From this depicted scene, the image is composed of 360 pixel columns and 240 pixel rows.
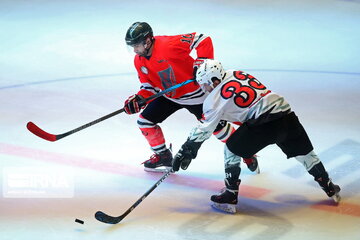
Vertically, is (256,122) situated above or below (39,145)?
above

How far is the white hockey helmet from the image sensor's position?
10.9 ft

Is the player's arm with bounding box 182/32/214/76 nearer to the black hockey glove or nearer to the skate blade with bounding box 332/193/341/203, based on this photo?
the black hockey glove

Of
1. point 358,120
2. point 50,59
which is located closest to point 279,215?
point 358,120

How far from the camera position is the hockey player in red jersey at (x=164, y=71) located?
3.81 m

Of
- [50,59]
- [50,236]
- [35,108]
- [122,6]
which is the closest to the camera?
[50,236]

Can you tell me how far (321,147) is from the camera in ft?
14.6

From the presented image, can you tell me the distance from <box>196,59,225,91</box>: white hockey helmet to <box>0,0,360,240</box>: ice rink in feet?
2.46

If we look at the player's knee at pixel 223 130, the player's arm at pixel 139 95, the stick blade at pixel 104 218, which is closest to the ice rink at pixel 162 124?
the stick blade at pixel 104 218

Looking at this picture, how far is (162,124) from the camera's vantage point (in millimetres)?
4984

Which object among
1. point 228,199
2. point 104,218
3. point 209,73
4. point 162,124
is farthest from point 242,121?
point 162,124

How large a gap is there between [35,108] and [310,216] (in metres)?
2.75

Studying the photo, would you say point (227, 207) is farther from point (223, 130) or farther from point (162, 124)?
point (162, 124)

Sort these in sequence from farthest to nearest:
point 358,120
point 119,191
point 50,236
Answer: point 358,120 < point 119,191 < point 50,236

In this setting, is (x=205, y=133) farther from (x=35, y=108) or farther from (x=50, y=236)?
(x=35, y=108)
